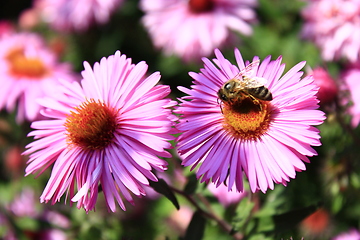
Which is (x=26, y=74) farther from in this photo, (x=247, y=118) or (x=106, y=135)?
(x=247, y=118)

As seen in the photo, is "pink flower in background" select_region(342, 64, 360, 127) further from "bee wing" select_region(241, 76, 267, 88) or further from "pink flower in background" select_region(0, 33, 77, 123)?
"pink flower in background" select_region(0, 33, 77, 123)

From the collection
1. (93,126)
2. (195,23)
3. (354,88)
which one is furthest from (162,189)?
(195,23)

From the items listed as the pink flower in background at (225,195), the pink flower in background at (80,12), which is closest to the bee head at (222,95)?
the pink flower in background at (225,195)

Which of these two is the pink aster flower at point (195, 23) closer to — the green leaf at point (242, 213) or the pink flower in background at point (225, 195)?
the pink flower in background at point (225, 195)

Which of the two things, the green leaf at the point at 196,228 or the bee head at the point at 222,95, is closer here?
the bee head at the point at 222,95

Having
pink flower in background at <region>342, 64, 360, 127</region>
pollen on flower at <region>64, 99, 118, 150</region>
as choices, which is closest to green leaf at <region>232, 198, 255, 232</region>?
pollen on flower at <region>64, 99, 118, 150</region>

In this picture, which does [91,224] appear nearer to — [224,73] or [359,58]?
[224,73]
